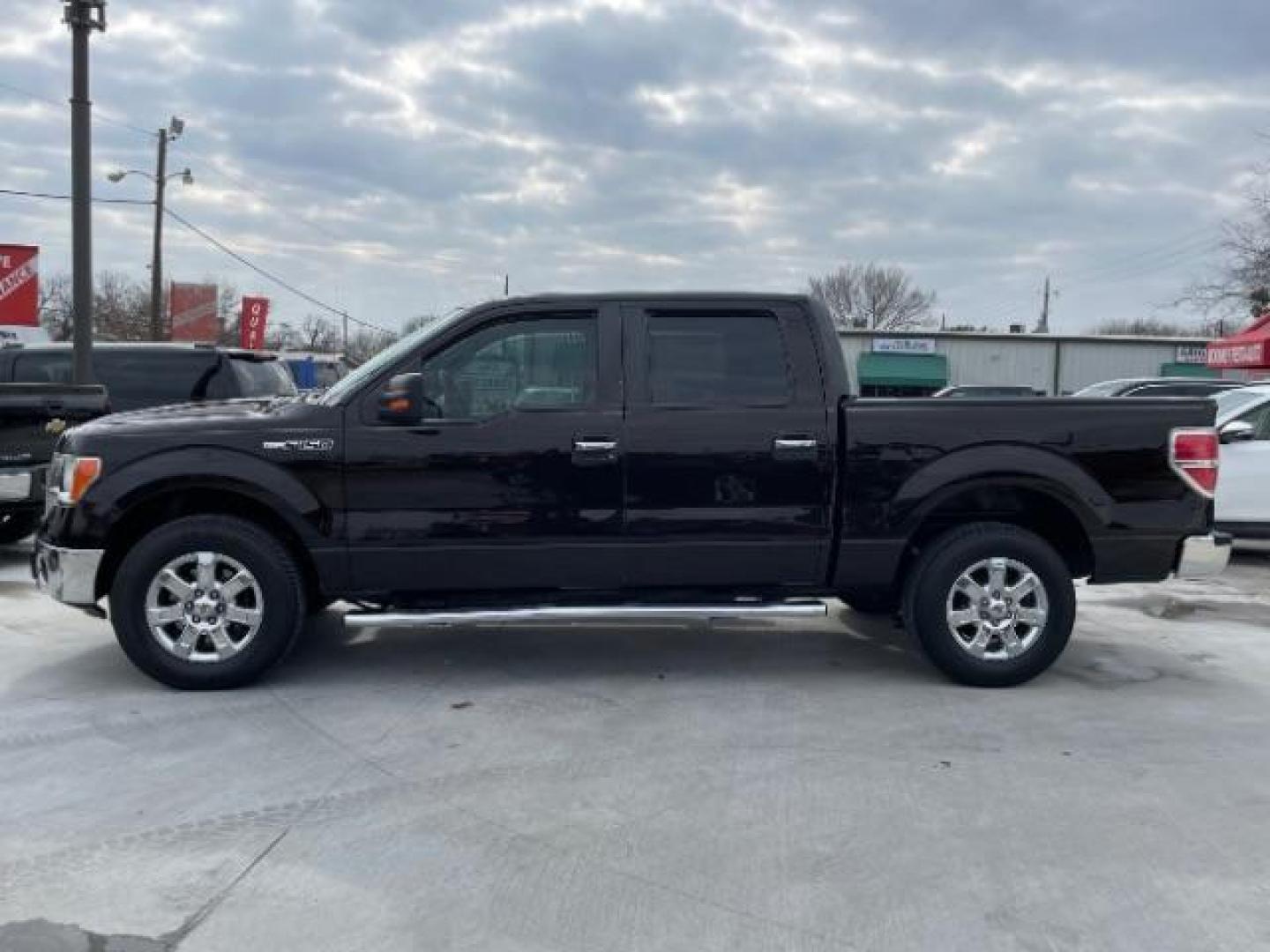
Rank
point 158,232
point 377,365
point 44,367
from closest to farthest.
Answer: point 377,365
point 44,367
point 158,232

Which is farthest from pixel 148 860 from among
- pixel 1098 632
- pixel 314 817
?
pixel 1098 632

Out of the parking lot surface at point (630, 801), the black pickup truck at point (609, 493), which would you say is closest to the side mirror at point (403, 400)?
the black pickup truck at point (609, 493)

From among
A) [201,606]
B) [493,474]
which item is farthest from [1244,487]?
[201,606]

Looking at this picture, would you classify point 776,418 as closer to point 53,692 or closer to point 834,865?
point 834,865

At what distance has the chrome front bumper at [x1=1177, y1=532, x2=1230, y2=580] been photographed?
5.49m

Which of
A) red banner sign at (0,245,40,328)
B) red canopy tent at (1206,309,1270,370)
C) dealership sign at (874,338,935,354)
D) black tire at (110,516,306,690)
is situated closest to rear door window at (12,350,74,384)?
red banner sign at (0,245,40,328)

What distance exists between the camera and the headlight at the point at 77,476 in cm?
509

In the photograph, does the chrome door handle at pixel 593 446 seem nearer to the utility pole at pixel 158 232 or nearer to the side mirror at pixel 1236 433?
the side mirror at pixel 1236 433

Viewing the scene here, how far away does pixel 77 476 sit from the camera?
5109 mm

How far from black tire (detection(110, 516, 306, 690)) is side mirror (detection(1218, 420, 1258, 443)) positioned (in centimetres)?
781

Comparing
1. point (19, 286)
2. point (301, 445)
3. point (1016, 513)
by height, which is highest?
point (19, 286)

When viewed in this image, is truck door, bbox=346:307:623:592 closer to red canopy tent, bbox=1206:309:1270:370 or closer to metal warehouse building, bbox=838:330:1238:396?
red canopy tent, bbox=1206:309:1270:370

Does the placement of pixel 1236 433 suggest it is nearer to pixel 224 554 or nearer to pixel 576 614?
pixel 576 614

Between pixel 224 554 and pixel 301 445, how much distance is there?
0.65 meters
